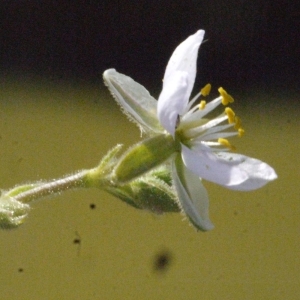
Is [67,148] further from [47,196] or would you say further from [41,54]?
[47,196]

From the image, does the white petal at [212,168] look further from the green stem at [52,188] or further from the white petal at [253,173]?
the green stem at [52,188]

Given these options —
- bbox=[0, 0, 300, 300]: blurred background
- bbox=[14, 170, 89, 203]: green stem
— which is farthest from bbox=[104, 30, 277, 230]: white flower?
bbox=[0, 0, 300, 300]: blurred background

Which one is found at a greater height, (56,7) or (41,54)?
(56,7)

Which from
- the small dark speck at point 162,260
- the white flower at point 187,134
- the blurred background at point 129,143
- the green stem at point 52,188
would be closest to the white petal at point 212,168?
the white flower at point 187,134

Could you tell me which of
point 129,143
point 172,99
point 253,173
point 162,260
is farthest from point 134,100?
point 162,260

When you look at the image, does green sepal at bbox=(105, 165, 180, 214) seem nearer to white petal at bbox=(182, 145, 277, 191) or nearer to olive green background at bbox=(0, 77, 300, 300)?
white petal at bbox=(182, 145, 277, 191)

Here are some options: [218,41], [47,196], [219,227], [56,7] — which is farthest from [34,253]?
[47,196]

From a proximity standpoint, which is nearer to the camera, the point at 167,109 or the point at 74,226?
the point at 167,109
